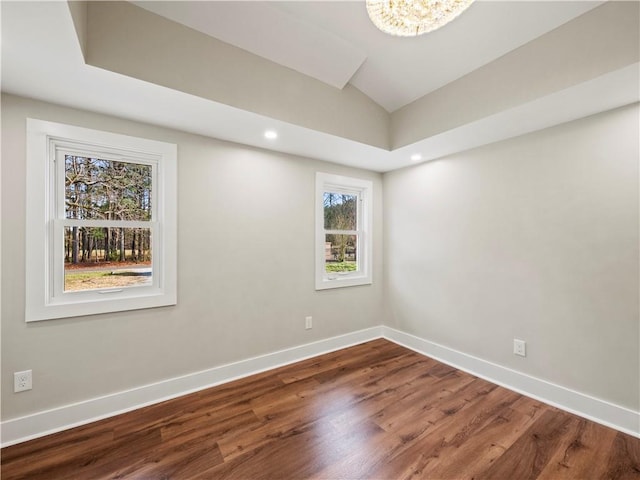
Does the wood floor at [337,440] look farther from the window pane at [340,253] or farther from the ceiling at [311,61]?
the ceiling at [311,61]

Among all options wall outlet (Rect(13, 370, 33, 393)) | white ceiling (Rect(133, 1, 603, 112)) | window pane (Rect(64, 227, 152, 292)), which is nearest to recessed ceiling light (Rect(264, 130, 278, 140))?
white ceiling (Rect(133, 1, 603, 112))

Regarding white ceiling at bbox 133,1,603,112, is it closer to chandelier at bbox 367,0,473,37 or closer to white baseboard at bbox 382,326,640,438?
chandelier at bbox 367,0,473,37

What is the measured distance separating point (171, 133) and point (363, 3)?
1685 mm

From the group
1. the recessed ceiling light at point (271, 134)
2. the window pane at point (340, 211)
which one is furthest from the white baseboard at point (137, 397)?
the recessed ceiling light at point (271, 134)

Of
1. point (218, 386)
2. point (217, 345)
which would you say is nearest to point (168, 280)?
point (217, 345)

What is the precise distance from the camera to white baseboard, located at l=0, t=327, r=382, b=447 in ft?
5.93

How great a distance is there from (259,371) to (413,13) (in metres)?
2.93

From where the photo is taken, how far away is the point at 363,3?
180 cm

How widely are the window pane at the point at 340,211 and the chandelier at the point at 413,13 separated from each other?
185 cm

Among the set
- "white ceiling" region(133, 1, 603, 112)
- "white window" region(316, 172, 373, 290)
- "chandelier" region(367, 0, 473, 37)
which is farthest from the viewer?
"white window" region(316, 172, 373, 290)

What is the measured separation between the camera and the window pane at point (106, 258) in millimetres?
2043

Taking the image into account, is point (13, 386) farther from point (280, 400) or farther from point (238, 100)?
point (238, 100)

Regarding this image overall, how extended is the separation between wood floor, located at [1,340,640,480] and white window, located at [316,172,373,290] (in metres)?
1.26

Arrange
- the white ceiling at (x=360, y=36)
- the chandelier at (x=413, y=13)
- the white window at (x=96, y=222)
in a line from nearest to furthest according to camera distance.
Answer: the chandelier at (x=413, y=13) → the white ceiling at (x=360, y=36) → the white window at (x=96, y=222)
